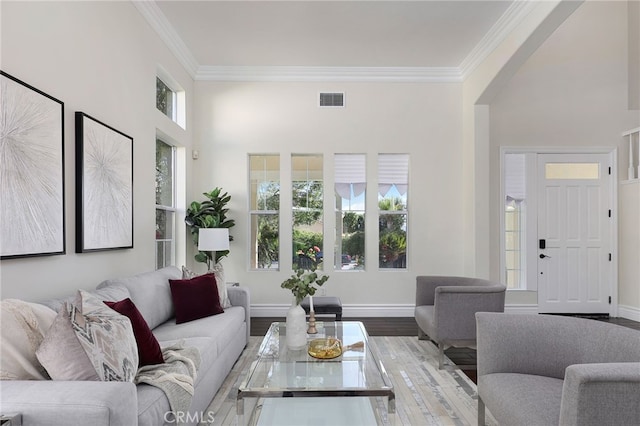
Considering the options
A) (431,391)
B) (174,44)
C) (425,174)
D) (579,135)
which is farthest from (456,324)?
(174,44)

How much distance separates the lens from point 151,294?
2889 mm

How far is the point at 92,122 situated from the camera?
8.92 ft

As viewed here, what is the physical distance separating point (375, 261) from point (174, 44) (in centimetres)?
367

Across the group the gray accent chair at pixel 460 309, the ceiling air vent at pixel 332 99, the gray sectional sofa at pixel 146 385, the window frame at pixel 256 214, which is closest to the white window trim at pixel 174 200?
the window frame at pixel 256 214

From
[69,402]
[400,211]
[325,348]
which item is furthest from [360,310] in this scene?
[69,402]

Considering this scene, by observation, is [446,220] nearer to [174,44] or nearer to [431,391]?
[431,391]

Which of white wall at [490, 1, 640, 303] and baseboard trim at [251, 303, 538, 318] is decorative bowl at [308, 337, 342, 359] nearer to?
baseboard trim at [251, 303, 538, 318]

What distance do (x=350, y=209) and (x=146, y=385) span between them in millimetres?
3866

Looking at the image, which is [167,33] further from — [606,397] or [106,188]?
[606,397]

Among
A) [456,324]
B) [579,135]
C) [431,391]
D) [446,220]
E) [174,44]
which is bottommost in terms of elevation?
[431,391]

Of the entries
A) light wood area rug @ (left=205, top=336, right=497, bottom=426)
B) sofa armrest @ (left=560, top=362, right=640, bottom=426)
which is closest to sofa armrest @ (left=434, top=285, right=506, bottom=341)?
light wood area rug @ (left=205, top=336, right=497, bottom=426)

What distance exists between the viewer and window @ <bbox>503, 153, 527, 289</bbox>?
521 cm

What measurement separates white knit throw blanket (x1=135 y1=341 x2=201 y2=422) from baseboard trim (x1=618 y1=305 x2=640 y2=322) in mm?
5562

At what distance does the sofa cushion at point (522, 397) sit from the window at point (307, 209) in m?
3.39
